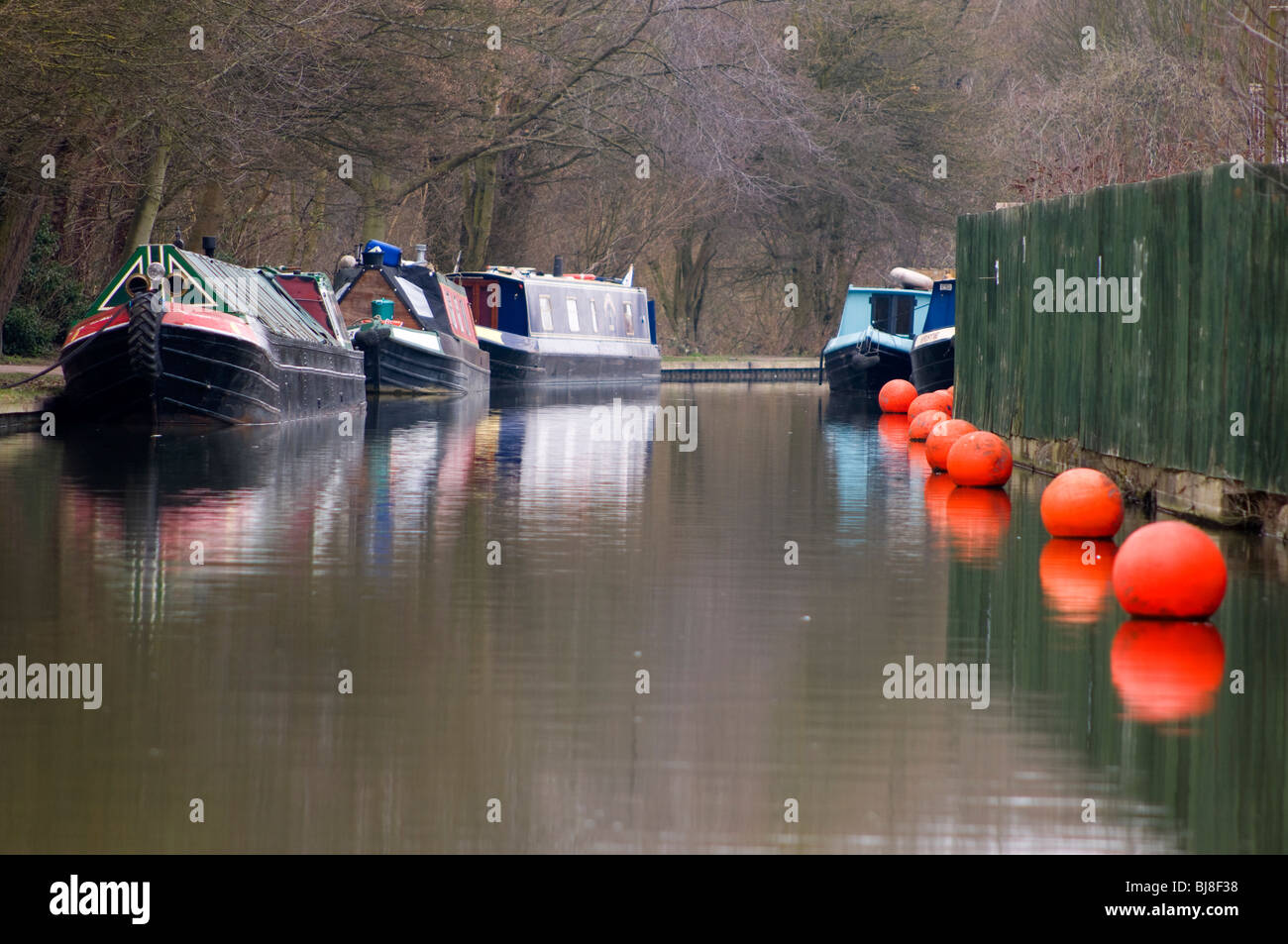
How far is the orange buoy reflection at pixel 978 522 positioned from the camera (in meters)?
13.1

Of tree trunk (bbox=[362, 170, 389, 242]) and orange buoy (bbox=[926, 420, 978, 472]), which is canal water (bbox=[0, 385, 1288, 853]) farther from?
tree trunk (bbox=[362, 170, 389, 242])

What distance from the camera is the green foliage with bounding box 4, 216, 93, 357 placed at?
3284 centimetres

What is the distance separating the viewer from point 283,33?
2839 centimetres

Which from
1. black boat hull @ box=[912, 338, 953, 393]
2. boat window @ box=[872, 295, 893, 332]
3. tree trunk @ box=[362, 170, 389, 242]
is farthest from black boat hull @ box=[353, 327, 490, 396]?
boat window @ box=[872, 295, 893, 332]

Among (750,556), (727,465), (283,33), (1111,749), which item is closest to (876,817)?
(1111,749)

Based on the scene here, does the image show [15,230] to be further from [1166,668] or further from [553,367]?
[1166,668]

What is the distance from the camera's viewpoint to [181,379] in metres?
24.1

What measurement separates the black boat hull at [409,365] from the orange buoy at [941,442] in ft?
54.4

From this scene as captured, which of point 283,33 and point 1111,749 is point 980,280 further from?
point 1111,749

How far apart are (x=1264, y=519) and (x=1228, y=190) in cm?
225

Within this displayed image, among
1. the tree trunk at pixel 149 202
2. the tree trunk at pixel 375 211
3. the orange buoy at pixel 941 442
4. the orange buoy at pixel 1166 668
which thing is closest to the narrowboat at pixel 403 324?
the tree trunk at pixel 375 211

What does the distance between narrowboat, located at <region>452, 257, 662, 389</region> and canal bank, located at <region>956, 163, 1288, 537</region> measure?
2243 cm

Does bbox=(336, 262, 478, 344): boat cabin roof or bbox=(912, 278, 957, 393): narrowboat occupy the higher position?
bbox=(336, 262, 478, 344): boat cabin roof


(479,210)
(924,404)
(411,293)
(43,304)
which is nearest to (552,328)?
(479,210)
